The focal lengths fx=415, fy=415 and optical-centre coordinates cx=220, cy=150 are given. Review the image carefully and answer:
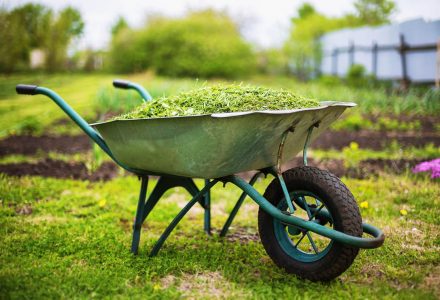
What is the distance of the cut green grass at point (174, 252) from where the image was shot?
6.69 feet

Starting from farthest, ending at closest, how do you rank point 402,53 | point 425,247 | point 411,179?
point 402,53
point 411,179
point 425,247

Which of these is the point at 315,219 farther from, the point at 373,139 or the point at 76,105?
the point at 76,105

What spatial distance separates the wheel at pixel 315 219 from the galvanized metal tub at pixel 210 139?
22 centimetres

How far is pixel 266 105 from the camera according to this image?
2.14 meters

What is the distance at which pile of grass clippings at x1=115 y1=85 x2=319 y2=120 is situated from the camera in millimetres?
2111

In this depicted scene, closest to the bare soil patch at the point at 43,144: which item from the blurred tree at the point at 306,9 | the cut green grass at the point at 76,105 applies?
the cut green grass at the point at 76,105

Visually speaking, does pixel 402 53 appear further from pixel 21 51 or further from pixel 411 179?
pixel 21 51

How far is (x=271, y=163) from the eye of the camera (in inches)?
89.4

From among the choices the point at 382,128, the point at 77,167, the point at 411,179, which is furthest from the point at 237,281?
the point at 382,128

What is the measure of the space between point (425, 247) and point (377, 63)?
1139 centimetres

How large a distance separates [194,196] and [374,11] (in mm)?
17263

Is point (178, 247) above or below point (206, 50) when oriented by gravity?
below

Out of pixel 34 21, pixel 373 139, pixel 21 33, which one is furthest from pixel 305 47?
pixel 21 33

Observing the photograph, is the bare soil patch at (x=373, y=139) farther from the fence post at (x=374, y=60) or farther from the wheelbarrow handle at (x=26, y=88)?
the fence post at (x=374, y=60)
